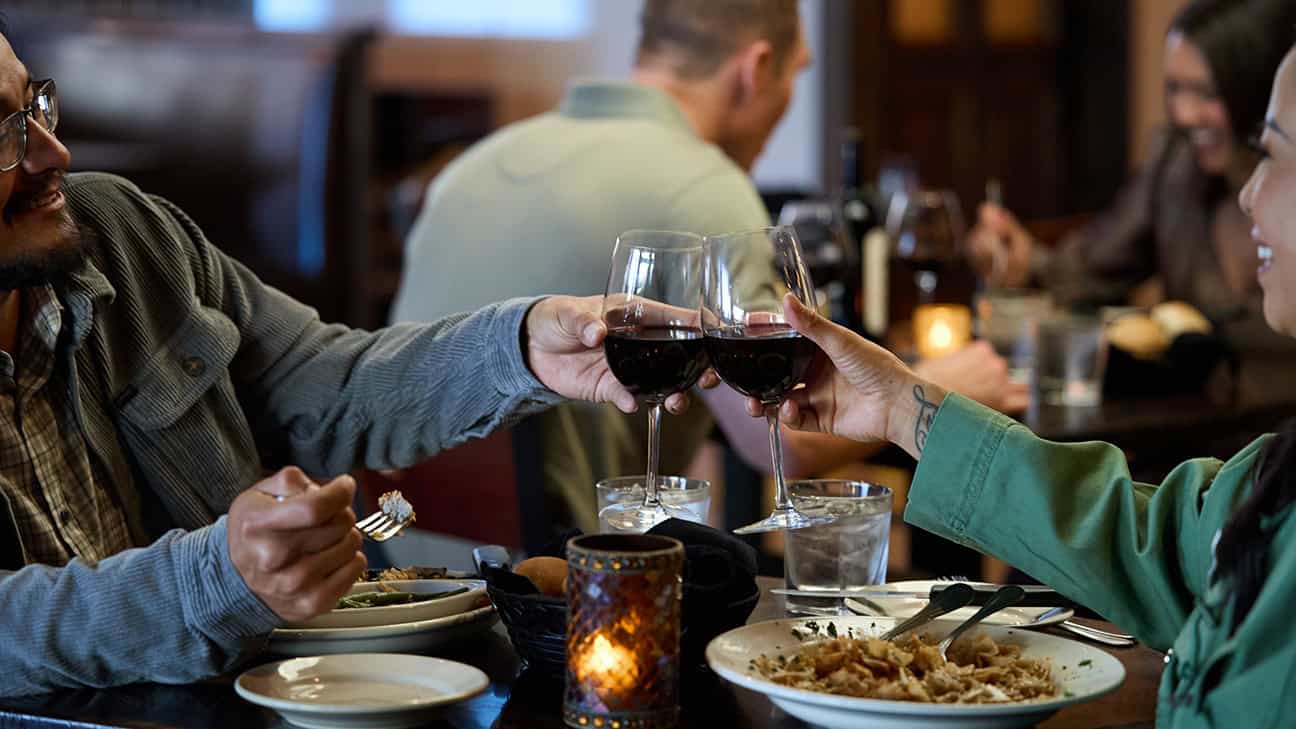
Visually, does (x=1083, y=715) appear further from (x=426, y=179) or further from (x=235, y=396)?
(x=426, y=179)

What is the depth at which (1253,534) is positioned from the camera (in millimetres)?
1062

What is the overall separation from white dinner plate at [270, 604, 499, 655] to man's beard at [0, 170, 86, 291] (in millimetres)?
428

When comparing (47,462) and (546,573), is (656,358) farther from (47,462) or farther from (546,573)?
(47,462)

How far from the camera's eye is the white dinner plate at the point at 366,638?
1229 millimetres

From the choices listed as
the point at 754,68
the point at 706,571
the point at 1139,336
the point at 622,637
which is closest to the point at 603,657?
the point at 622,637

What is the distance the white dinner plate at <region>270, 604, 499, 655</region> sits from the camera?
4.03 ft

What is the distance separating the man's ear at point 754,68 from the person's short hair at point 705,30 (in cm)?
1

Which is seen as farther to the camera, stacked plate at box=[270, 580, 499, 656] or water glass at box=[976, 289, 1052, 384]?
water glass at box=[976, 289, 1052, 384]

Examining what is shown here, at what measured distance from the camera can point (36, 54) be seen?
431 centimetres

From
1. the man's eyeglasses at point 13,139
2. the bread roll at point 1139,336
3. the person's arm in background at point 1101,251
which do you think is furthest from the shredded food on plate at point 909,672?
the person's arm in background at point 1101,251

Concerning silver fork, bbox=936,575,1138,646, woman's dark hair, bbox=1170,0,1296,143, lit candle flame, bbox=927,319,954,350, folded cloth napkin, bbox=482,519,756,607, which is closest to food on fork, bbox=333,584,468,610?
folded cloth napkin, bbox=482,519,756,607

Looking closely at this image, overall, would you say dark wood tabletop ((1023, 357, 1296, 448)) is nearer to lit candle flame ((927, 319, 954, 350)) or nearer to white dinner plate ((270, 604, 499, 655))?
lit candle flame ((927, 319, 954, 350))

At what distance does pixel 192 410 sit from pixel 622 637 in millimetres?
676

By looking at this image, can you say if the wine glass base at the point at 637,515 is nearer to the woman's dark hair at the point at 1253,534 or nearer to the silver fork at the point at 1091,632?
the silver fork at the point at 1091,632
